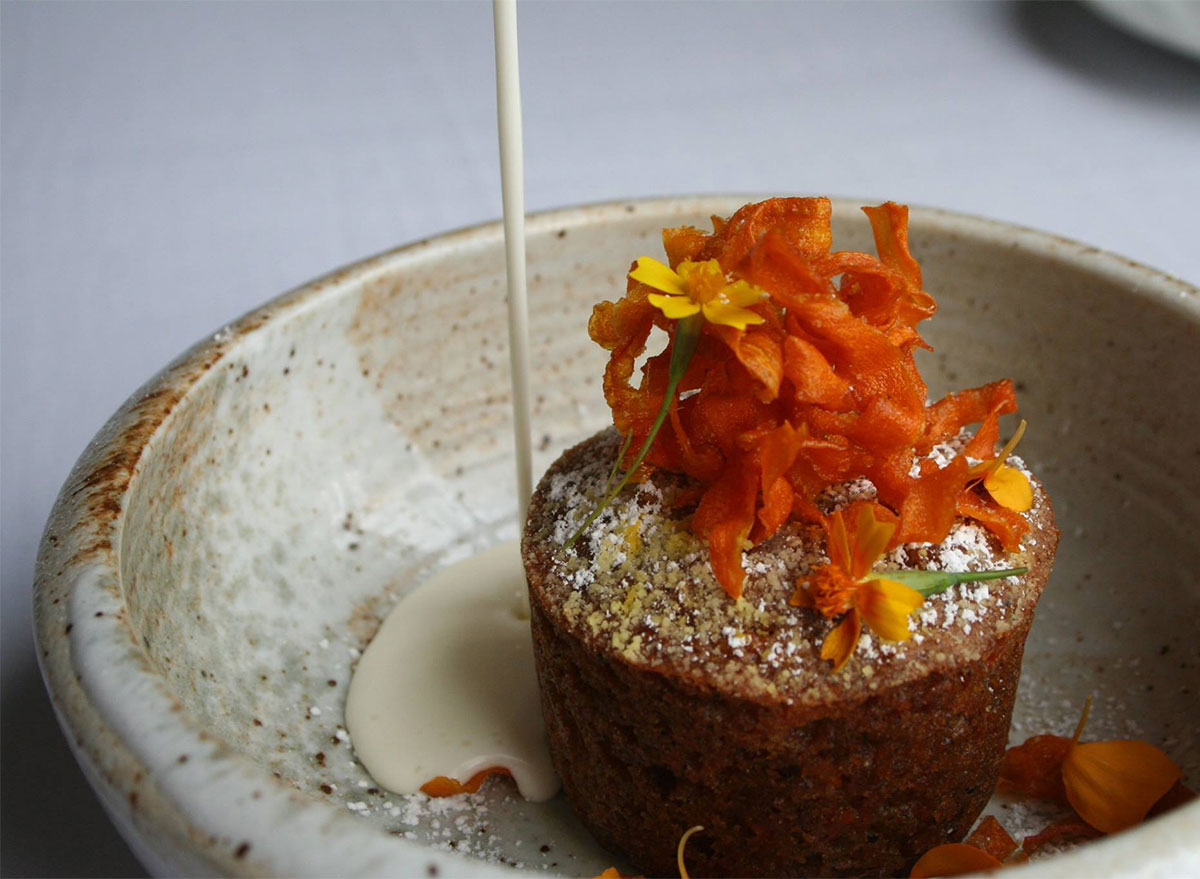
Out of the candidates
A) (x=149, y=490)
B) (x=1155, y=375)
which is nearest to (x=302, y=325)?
(x=149, y=490)

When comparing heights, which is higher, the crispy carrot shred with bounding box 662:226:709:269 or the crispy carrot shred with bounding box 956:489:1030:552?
the crispy carrot shred with bounding box 662:226:709:269

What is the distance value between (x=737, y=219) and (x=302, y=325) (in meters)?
0.66

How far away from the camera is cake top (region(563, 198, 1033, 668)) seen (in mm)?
1046

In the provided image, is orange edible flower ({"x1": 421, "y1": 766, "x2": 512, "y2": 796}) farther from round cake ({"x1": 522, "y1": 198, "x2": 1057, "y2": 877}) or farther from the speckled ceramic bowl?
round cake ({"x1": 522, "y1": 198, "x2": 1057, "y2": 877})

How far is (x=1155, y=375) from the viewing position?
1.56 metres

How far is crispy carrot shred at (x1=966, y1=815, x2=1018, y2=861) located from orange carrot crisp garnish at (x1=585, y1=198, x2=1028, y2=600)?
30cm

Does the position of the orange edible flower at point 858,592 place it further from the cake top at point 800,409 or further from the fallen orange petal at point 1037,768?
the fallen orange petal at point 1037,768

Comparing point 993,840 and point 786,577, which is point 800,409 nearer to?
point 786,577

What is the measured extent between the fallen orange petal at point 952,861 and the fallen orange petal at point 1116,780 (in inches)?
7.1

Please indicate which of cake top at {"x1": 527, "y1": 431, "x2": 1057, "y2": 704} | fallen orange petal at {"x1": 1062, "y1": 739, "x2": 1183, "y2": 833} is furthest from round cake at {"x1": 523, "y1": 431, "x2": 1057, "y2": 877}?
fallen orange petal at {"x1": 1062, "y1": 739, "x2": 1183, "y2": 833}

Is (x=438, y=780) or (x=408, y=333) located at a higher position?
(x=408, y=333)

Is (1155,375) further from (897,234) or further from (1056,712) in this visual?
(897,234)

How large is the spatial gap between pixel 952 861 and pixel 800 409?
43 cm

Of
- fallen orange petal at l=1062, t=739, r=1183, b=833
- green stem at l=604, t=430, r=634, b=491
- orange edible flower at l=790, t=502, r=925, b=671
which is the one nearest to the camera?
orange edible flower at l=790, t=502, r=925, b=671
